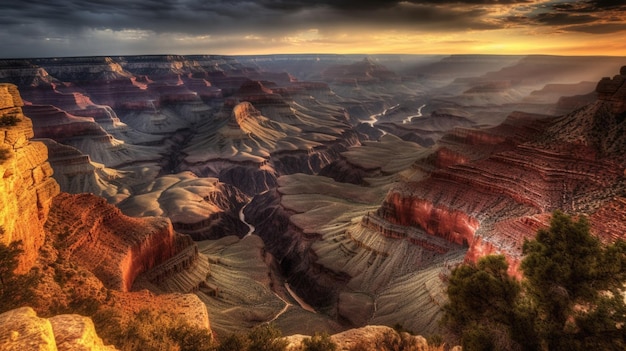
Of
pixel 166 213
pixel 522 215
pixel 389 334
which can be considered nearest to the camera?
pixel 389 334

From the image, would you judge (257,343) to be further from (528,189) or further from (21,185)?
(528,189)

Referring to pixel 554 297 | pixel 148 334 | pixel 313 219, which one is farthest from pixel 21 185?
pixel 313 219

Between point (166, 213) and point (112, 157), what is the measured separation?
192 ft

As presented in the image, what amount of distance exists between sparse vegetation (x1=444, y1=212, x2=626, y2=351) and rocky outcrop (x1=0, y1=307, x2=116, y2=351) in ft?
51.9

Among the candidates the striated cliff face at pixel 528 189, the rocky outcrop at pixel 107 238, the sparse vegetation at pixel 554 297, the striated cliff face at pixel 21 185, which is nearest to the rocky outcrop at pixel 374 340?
the sparse vegetation at pixel 554 297

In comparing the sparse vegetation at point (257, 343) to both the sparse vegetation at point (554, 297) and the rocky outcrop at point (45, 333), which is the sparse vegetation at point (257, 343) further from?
the sparse vegetation at point (554, 297)

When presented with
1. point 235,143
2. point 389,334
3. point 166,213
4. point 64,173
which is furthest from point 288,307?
point 235,143

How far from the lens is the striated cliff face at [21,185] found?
2241 centimetres

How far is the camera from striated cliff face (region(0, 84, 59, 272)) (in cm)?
2241

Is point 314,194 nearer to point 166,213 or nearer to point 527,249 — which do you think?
point 166,213

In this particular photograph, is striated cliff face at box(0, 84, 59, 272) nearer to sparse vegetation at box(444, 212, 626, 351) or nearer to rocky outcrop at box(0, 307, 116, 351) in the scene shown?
rocky outcrop at box(0, 307, 116, 351)

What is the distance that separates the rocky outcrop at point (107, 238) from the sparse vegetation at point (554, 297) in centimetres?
2566

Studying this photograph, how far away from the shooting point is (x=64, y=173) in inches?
3652

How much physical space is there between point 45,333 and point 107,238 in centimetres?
2570
